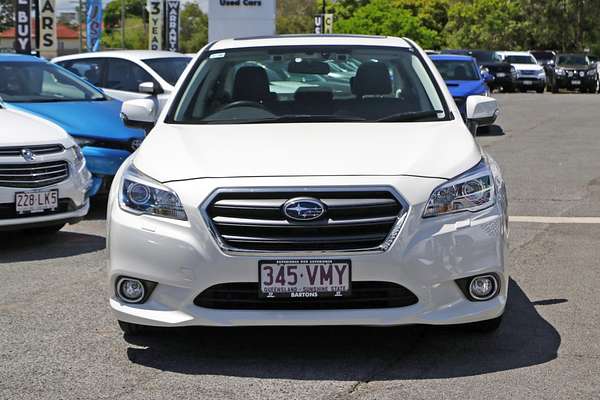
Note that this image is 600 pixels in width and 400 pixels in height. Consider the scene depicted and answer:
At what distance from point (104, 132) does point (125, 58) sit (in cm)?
443

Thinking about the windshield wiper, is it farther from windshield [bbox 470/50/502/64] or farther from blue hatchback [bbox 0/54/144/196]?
windshield [bbox 470/50/502/64]

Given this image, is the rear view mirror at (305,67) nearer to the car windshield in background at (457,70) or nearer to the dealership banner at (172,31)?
the car windshield in background at (457,70)

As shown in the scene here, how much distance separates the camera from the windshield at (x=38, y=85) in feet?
34.3

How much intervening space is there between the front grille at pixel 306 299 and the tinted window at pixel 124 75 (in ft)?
31.3

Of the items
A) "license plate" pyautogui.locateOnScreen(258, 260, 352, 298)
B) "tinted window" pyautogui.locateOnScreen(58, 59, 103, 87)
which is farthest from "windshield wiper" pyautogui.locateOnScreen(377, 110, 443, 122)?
"tinted window" pyautogui.locateOnScreen(58, 59, 103, 87)

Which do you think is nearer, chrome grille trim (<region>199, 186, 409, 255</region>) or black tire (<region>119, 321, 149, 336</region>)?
chrome grille trim (<region>199, 186, 409, 255</region>)

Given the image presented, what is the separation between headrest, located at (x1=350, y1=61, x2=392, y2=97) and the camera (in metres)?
6.15

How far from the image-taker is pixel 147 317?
4.88 meters

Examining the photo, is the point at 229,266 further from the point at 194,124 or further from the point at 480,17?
the point at 480,17

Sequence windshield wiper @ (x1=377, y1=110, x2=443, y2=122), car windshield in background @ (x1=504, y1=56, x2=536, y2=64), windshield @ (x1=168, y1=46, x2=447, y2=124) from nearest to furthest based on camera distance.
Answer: windshield wiper @ (x1=377, y1=110, x2=443, y2=122)
windshield @ (x1=168, y1=46, x2=447, y2=124)
car windshield in background @ (x1=504, y1=56, x2=536, y2=64)

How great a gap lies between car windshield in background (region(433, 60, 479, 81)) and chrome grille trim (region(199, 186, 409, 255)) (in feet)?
54.6

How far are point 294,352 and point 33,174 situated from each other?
3573 mm

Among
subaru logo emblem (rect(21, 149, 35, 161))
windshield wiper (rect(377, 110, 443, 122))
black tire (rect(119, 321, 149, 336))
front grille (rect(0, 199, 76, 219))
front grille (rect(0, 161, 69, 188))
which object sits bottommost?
black tire (rect(119, 321, 149, 336))

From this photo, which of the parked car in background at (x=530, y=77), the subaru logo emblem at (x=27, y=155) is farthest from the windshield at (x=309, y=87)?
the parked car in background at (x=530, y=77)
